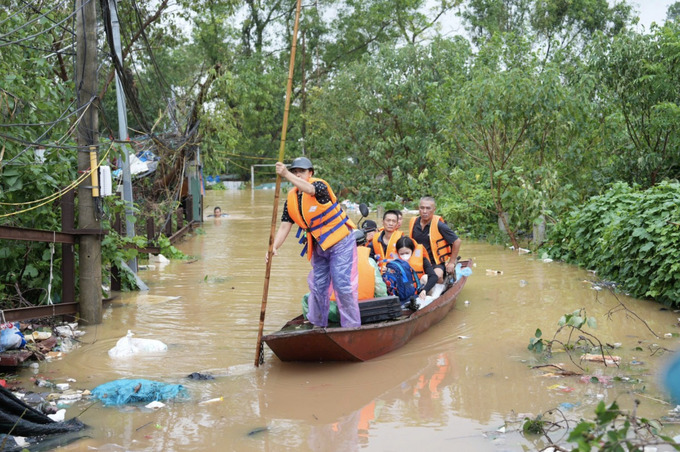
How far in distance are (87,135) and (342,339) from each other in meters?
4.03

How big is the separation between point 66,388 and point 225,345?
6.66 ft

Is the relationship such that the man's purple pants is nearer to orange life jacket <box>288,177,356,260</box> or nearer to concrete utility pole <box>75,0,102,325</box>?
orange life jacket <box>288,177,356,260</box>

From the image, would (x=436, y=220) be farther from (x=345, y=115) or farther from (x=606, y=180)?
(x=345, y=115)

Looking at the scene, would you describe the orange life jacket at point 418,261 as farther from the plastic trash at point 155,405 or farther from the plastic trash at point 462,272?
the plastic trash at point 155,405

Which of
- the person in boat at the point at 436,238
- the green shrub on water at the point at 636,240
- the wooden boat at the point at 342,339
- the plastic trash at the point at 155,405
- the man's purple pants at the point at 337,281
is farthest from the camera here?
the person in boat at the point at 436,238

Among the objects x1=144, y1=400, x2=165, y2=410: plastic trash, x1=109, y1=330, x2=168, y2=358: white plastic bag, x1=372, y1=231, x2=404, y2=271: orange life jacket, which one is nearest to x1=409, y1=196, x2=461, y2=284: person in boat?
x1=372, y1=231, x2=404, y2=271: orange life jacket

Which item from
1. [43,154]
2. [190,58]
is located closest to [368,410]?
[43,154]

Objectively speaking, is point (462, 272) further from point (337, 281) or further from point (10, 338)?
point (10, 338)

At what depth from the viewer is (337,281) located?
6.74m

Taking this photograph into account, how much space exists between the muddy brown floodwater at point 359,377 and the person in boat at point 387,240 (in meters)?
1.11

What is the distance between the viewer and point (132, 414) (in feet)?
18.6

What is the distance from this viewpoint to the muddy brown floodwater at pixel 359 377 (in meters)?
5.32

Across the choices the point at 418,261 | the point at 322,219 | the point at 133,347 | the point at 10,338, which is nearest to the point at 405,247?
the point at 418,261

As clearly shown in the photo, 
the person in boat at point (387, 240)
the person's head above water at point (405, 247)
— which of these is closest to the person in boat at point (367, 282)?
the person's head above water at point (405, 247)
